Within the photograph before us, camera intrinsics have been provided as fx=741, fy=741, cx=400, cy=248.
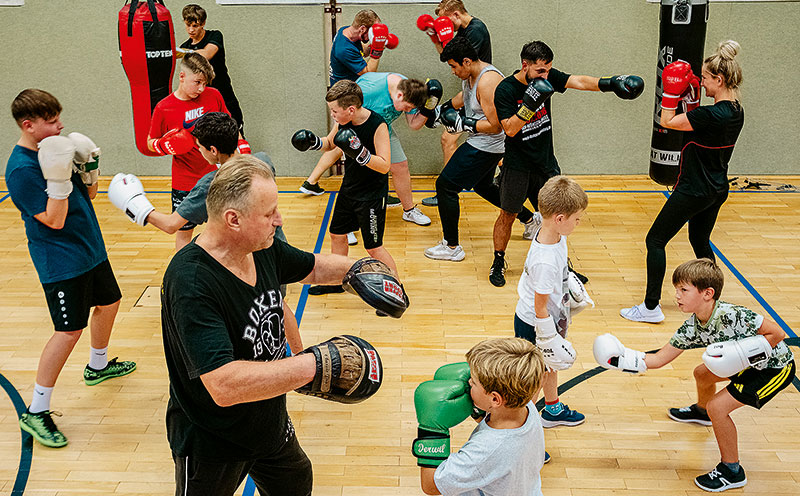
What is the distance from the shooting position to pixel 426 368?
4.41 m

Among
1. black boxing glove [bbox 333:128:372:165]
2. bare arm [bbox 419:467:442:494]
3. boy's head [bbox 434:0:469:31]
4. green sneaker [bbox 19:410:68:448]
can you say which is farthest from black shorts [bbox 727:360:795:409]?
boy's head [bbox 434:0:469:31]

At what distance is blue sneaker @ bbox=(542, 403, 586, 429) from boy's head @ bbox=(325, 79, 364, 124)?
2161 mm

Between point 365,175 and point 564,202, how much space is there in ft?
6.00

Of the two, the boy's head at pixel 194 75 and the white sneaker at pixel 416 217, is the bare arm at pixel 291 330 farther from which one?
the white sneaker at pixel 416 217

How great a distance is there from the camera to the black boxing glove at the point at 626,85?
206 inches

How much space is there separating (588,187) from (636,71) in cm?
127

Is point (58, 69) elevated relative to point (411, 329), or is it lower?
elevated

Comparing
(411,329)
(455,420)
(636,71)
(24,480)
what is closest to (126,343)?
(24,480)

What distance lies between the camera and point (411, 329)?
4.88 meters

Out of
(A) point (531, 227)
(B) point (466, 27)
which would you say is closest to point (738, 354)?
(A) point (531, 227)

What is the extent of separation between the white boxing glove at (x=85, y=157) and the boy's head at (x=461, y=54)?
2.64 meters

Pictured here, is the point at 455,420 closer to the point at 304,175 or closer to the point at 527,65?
the point at 527,65

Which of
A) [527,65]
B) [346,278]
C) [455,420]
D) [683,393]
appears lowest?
[683,393]

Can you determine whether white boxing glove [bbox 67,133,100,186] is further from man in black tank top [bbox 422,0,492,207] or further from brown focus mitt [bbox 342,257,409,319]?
man in black tank top [bbox 422,0,492,207]
